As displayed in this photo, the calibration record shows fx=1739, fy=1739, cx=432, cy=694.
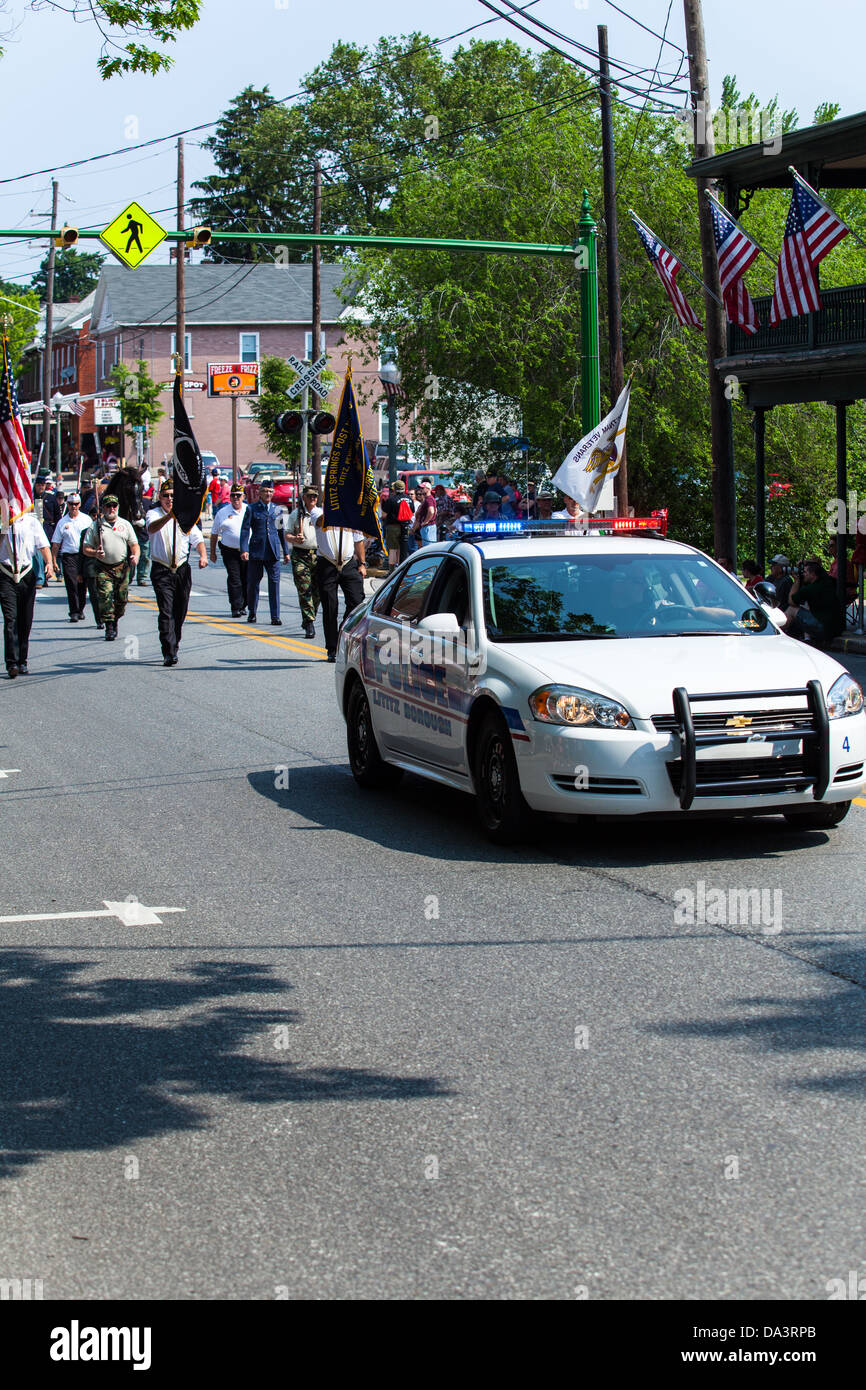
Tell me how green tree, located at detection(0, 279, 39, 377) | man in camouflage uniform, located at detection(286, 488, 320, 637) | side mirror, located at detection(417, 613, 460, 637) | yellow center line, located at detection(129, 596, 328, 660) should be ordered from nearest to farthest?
side mirror, located at detection(417, 613, 460, 637) < man in camouflage uniform, located at detection(286, 488, 320, 637) < yellow center line, located at detection(129, 596, 328, 660) < green tree, located at detection(0, 279, 39, 377)

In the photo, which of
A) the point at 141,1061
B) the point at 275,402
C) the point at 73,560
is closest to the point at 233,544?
the point at 73,560

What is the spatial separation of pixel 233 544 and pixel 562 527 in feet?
46.0

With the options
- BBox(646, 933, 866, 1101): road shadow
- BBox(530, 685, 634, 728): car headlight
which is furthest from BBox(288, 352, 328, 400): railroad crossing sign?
BBox(646, 933, 866, 1101): road shadow

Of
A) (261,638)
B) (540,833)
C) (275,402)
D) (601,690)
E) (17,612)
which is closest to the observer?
(601,690)

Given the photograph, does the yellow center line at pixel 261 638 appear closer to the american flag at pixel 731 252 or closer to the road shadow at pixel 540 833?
the american flag at pixel 731 252

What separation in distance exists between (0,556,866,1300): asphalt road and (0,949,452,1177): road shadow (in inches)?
0.6

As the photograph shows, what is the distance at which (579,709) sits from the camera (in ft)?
27.8

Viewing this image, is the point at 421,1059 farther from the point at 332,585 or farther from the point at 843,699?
the point at 332,585

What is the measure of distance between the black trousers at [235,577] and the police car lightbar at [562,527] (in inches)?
547

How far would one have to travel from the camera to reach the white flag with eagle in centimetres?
1888

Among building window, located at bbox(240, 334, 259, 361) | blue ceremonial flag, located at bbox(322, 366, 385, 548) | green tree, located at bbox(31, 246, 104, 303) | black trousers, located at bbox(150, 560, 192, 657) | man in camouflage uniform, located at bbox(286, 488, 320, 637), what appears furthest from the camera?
green tree, located at bbox(31, 246, 104, 303)

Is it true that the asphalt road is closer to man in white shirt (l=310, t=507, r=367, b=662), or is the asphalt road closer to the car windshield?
the car windshield

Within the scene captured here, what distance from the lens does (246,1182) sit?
455cm

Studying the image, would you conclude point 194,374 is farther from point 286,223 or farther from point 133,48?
point 133,48
